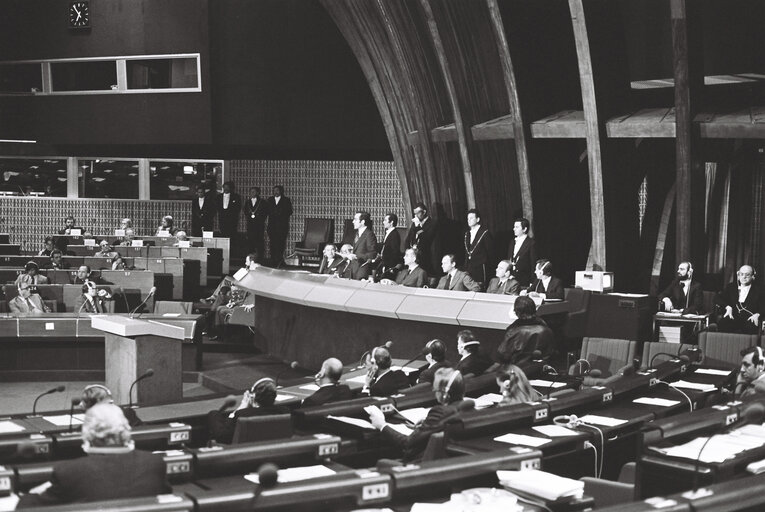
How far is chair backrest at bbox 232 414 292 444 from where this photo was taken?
529cm

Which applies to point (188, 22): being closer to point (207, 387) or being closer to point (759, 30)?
point (207, 387)

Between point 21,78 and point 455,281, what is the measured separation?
43.2ft

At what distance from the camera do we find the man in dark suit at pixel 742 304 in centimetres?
1014

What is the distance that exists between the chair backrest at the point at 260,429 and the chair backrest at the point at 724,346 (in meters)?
4.89

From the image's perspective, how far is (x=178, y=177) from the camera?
74.1ft

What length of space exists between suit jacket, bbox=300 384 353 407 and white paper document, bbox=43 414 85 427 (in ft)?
4.65

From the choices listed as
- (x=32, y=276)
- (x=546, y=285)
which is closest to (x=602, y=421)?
(x=546, y=285)

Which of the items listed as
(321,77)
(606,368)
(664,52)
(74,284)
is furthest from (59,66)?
(606,368)

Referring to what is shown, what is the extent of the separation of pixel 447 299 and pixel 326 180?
36.1 ft

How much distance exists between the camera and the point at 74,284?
1459cm

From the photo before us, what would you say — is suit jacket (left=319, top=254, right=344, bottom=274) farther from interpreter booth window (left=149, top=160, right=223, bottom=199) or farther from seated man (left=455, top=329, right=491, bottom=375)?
interpreter booth window (left=149, top=160, right=223, bottom=199)

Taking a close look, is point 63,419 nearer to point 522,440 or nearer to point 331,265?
point 522,440

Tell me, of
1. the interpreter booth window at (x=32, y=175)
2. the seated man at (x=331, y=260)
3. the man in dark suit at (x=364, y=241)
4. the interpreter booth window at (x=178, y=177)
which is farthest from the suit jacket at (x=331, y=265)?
the interpreter booth window at (x=32, y=175)

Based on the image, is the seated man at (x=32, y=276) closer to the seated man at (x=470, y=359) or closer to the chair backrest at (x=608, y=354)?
the seated man at (x=470, y=359)
